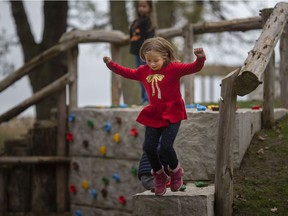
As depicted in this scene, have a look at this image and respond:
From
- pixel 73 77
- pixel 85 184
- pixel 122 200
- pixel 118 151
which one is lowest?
pixel 122 200

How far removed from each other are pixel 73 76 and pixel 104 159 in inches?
49.6

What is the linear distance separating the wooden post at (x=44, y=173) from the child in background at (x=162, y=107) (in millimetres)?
4002

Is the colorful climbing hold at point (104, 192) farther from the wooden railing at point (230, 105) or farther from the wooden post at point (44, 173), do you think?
the wooden railing at point (230, 105)

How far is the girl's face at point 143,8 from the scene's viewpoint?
29.8 ft

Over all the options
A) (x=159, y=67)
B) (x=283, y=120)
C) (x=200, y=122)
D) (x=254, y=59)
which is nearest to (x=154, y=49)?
(x=159, y=67)

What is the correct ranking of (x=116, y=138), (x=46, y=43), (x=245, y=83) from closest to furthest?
(x=245, y=83), (x=116, y=138), (x=46, y=43)

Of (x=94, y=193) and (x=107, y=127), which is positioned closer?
(x=107, y=127)

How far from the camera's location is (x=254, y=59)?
5.86 m

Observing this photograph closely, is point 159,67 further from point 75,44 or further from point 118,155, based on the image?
point 75,44

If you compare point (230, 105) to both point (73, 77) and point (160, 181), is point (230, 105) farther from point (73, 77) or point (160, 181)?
point (73, 77)

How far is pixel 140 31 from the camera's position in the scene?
9.22 metres

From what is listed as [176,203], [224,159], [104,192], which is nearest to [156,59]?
[224,159]

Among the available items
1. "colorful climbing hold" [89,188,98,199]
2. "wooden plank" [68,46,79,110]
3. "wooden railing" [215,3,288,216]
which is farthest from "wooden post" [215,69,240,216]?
"wooden plank" [68,46,79,110]

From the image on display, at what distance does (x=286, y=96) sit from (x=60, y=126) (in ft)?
9.61
